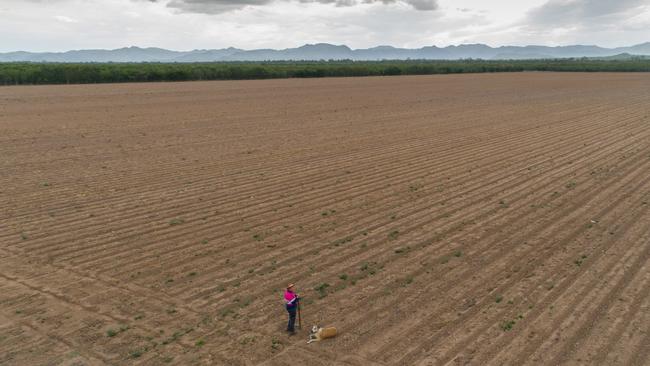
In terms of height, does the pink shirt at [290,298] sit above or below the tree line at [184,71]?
Result: below

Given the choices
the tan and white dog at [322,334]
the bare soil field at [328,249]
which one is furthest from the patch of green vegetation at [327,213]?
the tan and white dog at [322,334]

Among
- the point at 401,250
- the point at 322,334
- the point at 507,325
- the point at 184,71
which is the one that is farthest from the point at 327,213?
the point at 184,71

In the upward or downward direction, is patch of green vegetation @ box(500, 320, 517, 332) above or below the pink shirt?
below

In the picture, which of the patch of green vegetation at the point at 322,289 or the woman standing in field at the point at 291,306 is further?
the patch of green vegetation at the point at 322,289

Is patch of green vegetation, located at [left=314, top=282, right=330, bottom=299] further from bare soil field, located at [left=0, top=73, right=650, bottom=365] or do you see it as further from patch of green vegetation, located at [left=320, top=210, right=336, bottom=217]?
patch of green vegetation, located at [left=320, top=210, right=336, bottom=217]

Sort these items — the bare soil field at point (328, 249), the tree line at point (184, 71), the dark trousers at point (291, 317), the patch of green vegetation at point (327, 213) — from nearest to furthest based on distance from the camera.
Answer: the bare soil field at point (328, 249) < the dark trousers at point (291, 317) < the patch of green vegetation at point (327, 213) < the tree line at point (184, 71)

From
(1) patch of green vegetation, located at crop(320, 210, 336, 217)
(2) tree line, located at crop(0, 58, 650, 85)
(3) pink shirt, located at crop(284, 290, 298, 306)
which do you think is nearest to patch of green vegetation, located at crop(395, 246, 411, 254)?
(1) patch of green vegetation, located at crop(320, 210, 336, 217)

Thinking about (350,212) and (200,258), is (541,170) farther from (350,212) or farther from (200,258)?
(200,258)

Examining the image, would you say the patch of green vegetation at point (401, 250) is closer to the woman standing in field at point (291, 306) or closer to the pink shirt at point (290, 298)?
the woman standing in field at point (291, 306)
